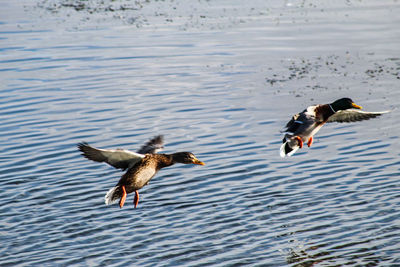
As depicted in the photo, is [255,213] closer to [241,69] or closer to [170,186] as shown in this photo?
[170,186]

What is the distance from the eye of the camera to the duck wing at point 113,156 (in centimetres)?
885

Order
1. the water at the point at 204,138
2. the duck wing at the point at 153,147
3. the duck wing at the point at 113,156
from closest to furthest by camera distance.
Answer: the duck wing at the point at 113,156 → the water at the point at 204,138 → the duck wing at the point at 153,147

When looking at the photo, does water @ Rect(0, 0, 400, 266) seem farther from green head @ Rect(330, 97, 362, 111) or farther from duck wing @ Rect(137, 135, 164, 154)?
green head @ Rect(330, 97, 362, 111)

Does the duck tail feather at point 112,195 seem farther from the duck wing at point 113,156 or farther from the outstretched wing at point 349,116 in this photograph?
the outstretched wing at point 349,116

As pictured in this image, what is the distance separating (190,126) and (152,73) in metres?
6.05

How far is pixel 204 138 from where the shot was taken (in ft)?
49.1

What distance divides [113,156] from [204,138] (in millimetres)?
5800

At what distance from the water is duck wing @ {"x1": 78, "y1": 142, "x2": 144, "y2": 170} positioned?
1144 millimetres

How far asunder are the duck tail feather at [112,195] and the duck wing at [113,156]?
0.34 metres

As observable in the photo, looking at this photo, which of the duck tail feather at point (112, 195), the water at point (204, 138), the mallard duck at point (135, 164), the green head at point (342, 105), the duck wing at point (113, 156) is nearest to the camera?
the duck wing at point (113, 156)

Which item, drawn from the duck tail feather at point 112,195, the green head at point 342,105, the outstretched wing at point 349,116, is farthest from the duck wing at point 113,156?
the outstretched wing at point 349,116

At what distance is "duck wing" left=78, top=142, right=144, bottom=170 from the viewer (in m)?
8.85

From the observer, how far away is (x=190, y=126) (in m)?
15.9

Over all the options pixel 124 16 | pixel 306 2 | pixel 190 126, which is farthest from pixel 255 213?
pixel 306 2
